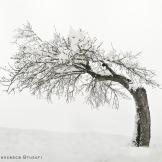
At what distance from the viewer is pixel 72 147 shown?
23.3 meters

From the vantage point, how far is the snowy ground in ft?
60.3

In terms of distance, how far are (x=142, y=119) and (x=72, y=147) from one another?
5.30m

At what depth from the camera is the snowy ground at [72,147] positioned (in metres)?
18.4

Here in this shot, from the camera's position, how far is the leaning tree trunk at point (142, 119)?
783 inches

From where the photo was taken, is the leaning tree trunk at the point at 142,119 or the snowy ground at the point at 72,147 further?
the leaning tree trunk at the point at 142,119

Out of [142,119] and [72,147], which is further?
[72,147]

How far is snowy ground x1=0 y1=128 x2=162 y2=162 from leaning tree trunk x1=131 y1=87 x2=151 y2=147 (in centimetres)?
65

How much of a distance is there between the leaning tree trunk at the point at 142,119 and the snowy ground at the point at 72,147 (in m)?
0.65

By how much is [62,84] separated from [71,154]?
3844 mm

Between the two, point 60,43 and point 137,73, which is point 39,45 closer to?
point 60,43

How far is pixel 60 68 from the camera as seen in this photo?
1983 cm

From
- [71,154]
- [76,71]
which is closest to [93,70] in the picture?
[76,71]

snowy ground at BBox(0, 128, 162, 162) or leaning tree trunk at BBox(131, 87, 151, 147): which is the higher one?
leaning tree trunk at BBox(131, 87, 151, 147)

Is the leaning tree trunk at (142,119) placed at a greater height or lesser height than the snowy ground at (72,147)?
greater
